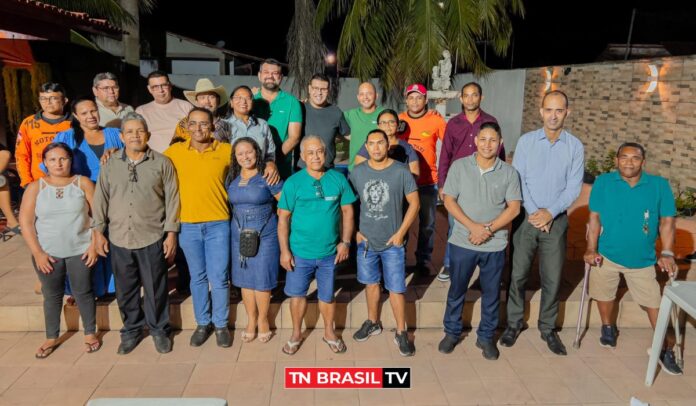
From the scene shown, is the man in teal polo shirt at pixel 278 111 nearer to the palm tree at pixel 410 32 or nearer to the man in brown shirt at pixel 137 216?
the man in brown shirt at pixel 137 216

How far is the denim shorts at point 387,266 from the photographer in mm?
4031

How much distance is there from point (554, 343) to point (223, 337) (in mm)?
2607

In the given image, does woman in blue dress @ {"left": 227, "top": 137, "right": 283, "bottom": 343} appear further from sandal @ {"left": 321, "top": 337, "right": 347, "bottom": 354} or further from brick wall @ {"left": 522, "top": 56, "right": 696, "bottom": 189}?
brick wall @ {"left": 522, "top": 56, "right": 696, "bottom": 189}

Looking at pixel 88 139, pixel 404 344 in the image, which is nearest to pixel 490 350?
pixel 404 344

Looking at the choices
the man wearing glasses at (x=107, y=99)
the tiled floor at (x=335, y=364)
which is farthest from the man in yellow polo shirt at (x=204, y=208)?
the man wearing glasses at (x=107, y=99)

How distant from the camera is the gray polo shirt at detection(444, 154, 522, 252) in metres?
3.85

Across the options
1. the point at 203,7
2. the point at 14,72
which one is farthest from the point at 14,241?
the point at 203,7

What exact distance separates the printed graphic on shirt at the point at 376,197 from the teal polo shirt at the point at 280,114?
109cm

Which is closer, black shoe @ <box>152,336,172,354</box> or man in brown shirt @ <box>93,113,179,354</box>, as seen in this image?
man in brown shirt @ <box>93,113,179,354</box>

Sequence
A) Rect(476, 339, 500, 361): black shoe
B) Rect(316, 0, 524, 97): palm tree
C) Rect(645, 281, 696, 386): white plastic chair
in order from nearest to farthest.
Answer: Rect(645, 281, 696, 386): white plastic chair, Rect(476, 339, 500, 361): black shoe, Rect(316, 0, 524, 97): palm tree

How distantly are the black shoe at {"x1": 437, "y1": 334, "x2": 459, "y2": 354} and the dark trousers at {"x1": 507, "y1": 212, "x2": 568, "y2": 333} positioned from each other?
503 millimetres

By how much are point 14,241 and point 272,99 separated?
3.71m

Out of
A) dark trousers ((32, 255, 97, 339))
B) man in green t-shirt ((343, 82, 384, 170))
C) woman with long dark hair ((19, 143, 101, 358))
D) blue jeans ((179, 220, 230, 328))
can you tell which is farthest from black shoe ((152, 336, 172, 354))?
man in green t-shirt ((343, 82, 384, 170))

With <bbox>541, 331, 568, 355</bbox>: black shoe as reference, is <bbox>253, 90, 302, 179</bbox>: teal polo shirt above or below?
above
